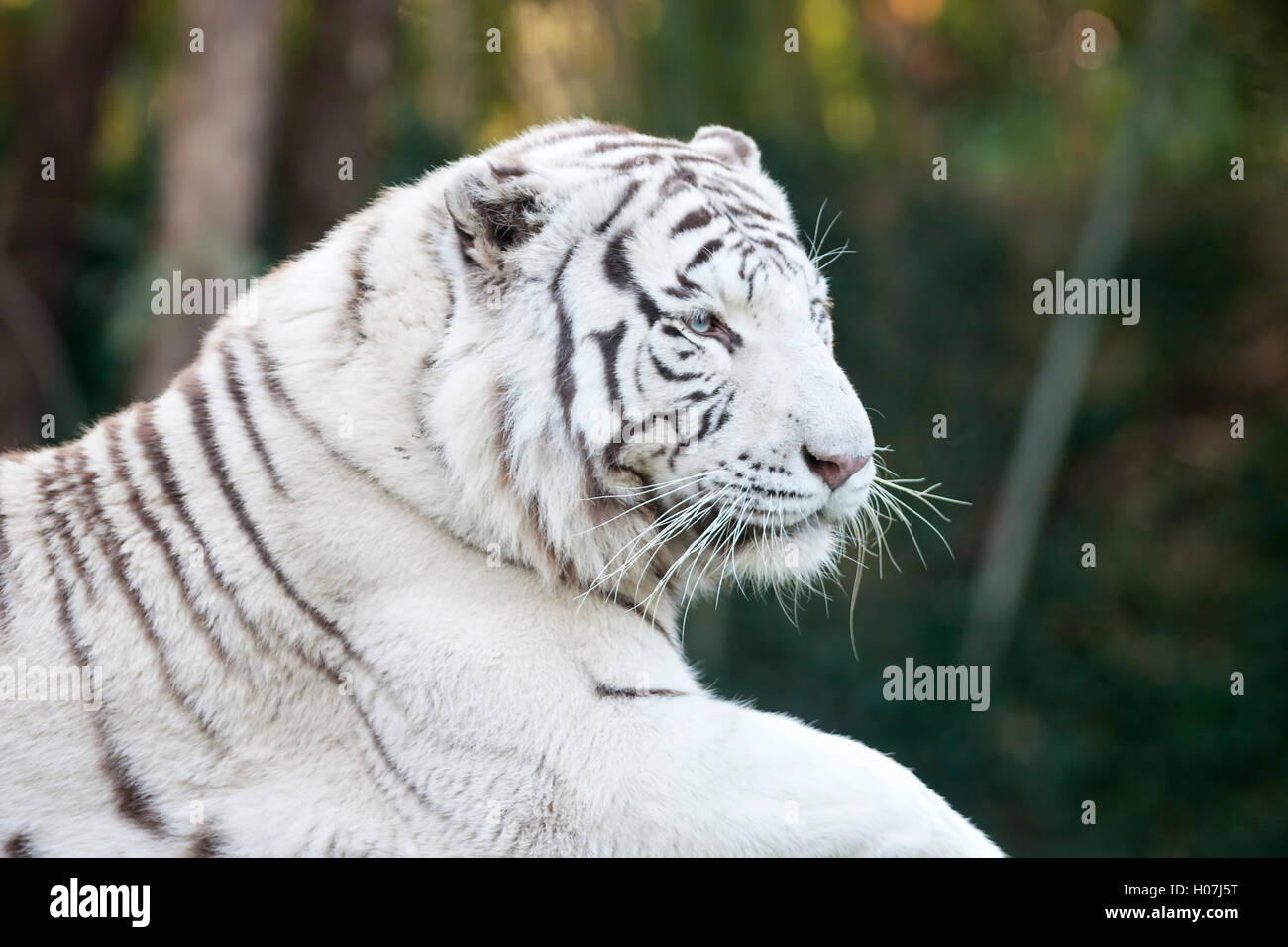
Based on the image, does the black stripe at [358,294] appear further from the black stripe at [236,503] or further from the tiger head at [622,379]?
the black stripe at [236,503]

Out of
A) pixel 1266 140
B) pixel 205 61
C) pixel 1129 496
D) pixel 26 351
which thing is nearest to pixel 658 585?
pixel 205 61

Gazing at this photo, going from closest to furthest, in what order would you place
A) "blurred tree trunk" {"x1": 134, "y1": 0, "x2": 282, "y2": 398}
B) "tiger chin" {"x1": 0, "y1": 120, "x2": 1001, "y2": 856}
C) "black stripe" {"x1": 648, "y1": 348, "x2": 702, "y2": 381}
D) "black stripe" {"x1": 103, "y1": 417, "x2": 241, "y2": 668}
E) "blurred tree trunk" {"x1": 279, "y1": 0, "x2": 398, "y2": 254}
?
1. "tiger chin" {"x1": 0, "y1": 120, "x2": 1001, "y2": 856}
2. "black stripe" {"x1": 103, "y1": 417, "x2": 241, "y2": 668}
3. "black stripe" {"x1": 648, "y1": 348, "x2": 702, "y2": 381}
4. "blurred tree trunk" {"x1": 134, "y1": 0, "x2": 282, "y2": 398}
5. "blurred tree trunk" {"x1": 279, "y1": 0, "x2": 398, "y2": 254}

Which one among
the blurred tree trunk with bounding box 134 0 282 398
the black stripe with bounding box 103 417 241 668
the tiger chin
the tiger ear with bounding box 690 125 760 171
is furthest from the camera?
the blurred tree trunk with bounding box 134 0 282 398

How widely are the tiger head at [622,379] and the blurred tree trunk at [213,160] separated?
412 cm

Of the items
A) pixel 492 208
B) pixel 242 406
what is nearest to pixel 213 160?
pixel 242 406

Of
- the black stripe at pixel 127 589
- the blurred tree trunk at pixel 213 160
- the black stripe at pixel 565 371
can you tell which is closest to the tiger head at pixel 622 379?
the black stripe at pixel 565 371

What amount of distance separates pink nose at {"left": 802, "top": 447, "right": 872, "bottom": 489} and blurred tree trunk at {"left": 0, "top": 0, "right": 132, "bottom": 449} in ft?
20.2

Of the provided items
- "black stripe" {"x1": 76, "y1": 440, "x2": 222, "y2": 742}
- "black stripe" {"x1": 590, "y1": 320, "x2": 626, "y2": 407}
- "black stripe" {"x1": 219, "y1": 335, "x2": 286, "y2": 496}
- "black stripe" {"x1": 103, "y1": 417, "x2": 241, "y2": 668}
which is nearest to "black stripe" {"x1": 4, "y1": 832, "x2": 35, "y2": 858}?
"black stripe" {"x1": 76, "y1": 440, "x2": 222, "y2": 742}

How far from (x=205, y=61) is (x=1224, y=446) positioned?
632 centimetres

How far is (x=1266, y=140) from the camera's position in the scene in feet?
27.4

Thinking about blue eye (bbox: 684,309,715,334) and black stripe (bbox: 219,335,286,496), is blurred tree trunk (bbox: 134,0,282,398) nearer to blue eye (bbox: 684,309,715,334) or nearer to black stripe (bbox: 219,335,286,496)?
black stripe (bbox: 219,335,286,496)

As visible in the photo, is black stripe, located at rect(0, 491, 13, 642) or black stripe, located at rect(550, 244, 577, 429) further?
black stripe, located at rect(550, 244, 577, 429)

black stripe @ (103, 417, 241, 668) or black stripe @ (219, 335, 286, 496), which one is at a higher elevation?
black stripe @ (219, 335, 286, 496)

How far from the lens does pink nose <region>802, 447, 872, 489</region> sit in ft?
8.84
